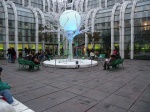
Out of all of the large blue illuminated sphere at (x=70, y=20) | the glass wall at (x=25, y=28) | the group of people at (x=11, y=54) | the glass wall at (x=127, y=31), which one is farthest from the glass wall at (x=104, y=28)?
the group of people at (x=11, y=54)

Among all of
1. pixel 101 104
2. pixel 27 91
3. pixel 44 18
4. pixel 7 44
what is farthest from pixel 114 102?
pixel 44 18

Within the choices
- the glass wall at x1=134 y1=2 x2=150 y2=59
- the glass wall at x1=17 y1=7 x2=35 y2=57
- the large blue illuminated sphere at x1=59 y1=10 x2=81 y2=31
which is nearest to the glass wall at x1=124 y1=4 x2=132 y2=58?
the glass wall at x1=134 y1=2 x2=150 y2=59

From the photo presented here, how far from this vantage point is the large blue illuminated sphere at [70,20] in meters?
16.1

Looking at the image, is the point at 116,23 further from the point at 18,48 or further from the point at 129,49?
the point at 18,48

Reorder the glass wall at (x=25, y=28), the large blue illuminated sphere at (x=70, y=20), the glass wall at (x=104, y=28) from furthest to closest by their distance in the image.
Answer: the glass wall at (x=104, y=28), the glass wall at (x=25, y=28), the large blue illuminated sphere at (x=70, y=20)

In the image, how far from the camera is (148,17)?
1000 inches

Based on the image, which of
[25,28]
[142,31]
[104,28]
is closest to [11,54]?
[25,28]

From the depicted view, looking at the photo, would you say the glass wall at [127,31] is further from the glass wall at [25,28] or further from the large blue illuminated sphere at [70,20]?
Result: the glass wall at [25,28]

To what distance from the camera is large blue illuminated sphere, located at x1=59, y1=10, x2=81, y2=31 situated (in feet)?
52.9

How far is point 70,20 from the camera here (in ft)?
53.0

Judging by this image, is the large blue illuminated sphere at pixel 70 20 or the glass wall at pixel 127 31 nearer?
the large blue illuminated sphere at pixel 70 20

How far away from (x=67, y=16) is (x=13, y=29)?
1719cm

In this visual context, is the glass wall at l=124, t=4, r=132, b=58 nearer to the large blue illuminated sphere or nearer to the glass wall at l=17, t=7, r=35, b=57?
the large blue illuminated sphere

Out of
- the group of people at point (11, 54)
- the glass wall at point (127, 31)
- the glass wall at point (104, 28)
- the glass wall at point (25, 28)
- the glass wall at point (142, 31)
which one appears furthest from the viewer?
the glass wall at point (104, 28)
